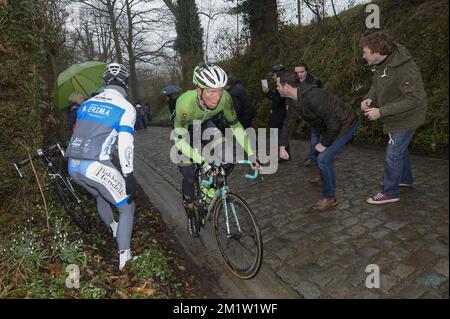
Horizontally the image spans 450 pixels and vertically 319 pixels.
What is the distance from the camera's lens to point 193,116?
13.0 feet

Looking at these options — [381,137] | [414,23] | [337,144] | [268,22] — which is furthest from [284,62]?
[337,144]

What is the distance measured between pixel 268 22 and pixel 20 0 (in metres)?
10.8

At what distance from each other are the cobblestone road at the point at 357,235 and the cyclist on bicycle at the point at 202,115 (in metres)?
1.21

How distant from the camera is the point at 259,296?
3354 millimetres

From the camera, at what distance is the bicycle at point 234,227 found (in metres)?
3.50

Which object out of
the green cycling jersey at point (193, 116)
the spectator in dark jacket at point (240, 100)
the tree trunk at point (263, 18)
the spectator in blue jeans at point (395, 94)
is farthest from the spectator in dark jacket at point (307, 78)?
the tree trunk at point (263, 18)

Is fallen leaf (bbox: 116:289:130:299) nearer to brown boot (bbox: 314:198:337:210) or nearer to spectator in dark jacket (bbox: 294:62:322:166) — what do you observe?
brown boot (bbox: 314:198:337:210)

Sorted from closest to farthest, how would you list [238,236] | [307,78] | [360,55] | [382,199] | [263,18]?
[238,236], [382,199], [307,78], [360,55], [263,18]

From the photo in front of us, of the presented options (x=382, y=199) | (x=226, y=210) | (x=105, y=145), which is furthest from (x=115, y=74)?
(x=382, y=199)

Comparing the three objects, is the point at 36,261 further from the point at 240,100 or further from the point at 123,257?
the point at 240,100

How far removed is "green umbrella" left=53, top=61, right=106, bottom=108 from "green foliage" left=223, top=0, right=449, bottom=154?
5.78 metres

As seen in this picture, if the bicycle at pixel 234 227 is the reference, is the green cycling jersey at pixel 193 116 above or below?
above

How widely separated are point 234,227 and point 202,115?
1.34 m

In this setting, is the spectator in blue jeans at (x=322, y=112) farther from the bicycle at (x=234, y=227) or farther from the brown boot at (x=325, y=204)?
the bicycle at (x=234, y=227)
